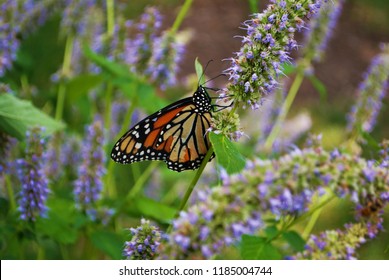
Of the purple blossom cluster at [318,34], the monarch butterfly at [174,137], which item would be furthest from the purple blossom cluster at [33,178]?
the purple blossom cluster at [318,34]

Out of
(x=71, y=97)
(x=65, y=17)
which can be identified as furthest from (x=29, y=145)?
(x=65, y=17)

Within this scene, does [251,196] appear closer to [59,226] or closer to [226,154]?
[226,154]

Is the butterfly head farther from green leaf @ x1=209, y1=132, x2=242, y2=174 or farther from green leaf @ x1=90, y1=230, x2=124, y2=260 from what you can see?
green leaf @ x1=90, y1=230, x2=124, y2=260

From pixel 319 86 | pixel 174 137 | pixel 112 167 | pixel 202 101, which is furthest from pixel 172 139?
pixel 319 86

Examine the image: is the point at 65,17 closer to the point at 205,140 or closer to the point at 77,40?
the point at 77,40

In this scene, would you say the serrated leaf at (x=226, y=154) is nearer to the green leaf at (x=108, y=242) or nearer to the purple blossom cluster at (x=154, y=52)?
the green leaf at (x=108, y=242)

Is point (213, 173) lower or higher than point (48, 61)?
lower
